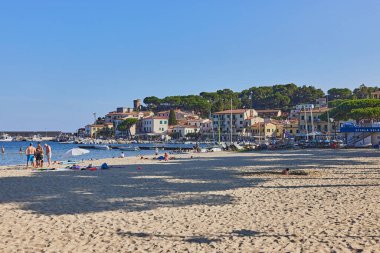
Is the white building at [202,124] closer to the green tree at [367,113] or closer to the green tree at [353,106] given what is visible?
the green tree at [353,106]

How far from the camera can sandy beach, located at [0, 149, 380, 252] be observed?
25.8 ft

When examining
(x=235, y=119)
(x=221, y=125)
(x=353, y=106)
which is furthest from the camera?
(x=221, y=125)

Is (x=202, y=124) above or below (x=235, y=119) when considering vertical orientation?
below

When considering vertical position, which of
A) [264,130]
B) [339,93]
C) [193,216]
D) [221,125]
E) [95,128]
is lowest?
[193,216]

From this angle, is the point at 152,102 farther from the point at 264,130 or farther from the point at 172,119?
the point at 264,130

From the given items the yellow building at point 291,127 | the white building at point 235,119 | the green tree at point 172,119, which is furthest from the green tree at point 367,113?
the green tree at point 172,119

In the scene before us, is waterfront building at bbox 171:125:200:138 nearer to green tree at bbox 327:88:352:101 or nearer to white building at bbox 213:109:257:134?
white building at bbox 213:109:257:134

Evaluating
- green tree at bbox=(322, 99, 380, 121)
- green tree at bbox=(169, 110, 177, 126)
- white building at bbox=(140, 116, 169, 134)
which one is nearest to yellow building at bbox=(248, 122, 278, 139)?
green tree at bbox=(169, 110, 177, 126)

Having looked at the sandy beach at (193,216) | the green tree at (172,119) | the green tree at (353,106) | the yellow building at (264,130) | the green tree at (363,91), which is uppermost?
the green tree at (363,91)

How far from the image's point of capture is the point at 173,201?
42.5 feet

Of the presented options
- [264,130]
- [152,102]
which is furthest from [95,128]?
[264,130]

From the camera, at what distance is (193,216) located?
10484 millimetres

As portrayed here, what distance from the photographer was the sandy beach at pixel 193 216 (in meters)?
7.85

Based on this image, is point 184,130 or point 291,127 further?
point 184,130
